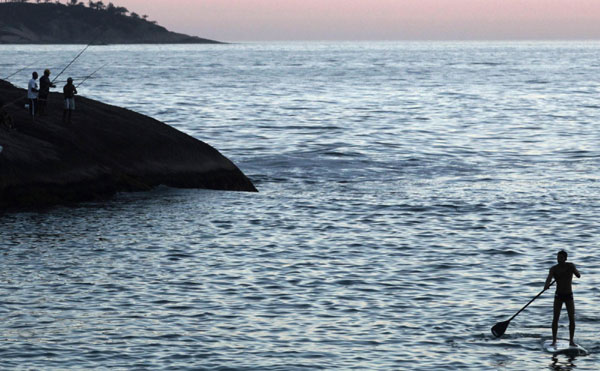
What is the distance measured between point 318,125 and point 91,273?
44.4 meters

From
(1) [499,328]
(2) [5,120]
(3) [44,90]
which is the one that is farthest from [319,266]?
(3) [44,90]

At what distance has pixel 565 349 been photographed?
1680 centimetres

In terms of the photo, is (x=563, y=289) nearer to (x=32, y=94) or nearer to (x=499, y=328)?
(x=499, y=328)

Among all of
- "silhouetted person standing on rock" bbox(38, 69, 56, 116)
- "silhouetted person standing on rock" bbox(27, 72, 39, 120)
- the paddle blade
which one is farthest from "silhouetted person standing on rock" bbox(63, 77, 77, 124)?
the paddle blade

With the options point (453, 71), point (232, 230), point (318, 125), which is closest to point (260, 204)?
point (232, 230)

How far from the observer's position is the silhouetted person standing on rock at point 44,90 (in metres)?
32.9

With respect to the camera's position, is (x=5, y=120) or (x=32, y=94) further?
(x=32, y=94)

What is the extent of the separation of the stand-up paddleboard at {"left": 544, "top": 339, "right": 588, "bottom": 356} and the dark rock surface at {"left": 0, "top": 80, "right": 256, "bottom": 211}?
18001mm

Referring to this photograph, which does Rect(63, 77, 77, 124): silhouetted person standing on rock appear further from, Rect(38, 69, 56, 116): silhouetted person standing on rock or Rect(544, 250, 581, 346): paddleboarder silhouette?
Rect(544, 250, 581, 346): paddleboarder silhouette

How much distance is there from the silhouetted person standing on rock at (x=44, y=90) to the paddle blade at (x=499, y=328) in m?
19.9

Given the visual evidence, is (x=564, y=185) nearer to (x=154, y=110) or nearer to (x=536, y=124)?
(x=536, y=124)

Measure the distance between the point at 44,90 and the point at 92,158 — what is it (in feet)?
Answer: 11.0

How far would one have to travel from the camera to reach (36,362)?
16094 millimetres

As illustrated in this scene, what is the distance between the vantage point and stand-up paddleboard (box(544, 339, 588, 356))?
16.7 m
